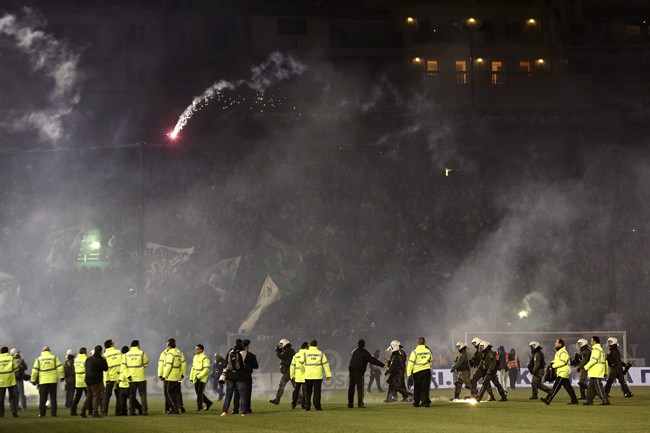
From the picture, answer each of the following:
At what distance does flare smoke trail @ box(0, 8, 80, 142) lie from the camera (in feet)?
237

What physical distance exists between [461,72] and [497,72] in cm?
326

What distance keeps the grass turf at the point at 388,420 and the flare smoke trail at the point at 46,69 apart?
148ft

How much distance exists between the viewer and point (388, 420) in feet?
75.7

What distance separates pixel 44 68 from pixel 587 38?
142ft

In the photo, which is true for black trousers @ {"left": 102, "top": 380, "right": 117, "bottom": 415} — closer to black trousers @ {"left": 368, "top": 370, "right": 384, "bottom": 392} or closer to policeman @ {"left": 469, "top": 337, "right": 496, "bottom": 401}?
policeman @ {"left": 469, "top": 337, "right": 496, "bottom": 401}

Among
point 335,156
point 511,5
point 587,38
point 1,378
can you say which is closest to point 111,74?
point 335,156

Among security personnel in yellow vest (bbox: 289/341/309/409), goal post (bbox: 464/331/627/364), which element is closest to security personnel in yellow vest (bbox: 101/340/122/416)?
security personnel in yellow vest (bbox: 289/341/309/409)

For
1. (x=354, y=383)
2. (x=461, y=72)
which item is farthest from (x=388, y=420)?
(x=461, y=72)

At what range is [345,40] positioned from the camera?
7819 centimetres

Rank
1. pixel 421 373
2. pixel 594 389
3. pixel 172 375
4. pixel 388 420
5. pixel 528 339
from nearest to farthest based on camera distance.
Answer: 1. pixel 388 420
2. pixel 172 375
3. pixel 421 373
4. pixel 594 389
5. pixel 528 339

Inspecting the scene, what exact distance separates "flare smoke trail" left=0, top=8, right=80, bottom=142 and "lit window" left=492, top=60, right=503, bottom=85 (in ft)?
104

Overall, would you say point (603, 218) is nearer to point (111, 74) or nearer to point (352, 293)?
point (352, 293)

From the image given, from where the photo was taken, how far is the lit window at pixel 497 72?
78312 mm

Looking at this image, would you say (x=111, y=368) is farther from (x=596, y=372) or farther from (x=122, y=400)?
(x=596, y=372)
